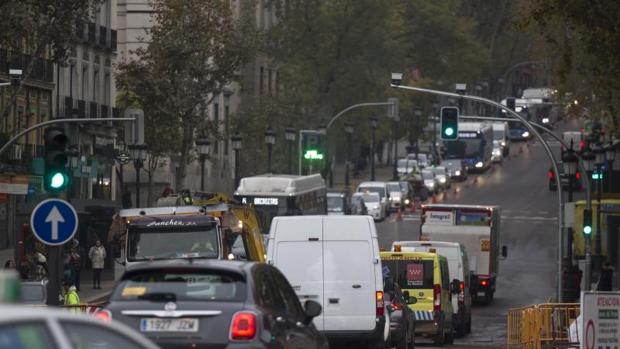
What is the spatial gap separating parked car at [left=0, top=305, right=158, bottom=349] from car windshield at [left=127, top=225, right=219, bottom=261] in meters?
21.5

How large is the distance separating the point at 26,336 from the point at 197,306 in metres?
6.58

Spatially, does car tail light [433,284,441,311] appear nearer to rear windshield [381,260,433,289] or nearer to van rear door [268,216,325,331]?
rear windshield [381,260,433,289]

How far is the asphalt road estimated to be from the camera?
4744 cm

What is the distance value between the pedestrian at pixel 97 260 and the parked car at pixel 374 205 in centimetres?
2829

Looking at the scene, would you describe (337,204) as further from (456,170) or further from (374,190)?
(456,170)

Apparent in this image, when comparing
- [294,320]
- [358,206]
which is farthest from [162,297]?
[358,206]

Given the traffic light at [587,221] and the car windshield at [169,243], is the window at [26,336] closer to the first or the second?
the car windshield at [169,243]

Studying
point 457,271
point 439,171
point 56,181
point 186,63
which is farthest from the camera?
point 439,171

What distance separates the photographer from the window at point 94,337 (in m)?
7.83

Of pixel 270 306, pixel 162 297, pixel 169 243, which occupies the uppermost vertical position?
pixel 162 297

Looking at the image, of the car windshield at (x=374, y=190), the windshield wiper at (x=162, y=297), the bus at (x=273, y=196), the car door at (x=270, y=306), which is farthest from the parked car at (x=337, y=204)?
the windshield wiper at (x=162, y=297)

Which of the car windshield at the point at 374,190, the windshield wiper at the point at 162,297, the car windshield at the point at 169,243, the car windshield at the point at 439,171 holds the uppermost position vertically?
the windshield wiper at the point at 162,297

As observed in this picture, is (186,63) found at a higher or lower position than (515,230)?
higher

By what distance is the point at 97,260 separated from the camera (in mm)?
47531
